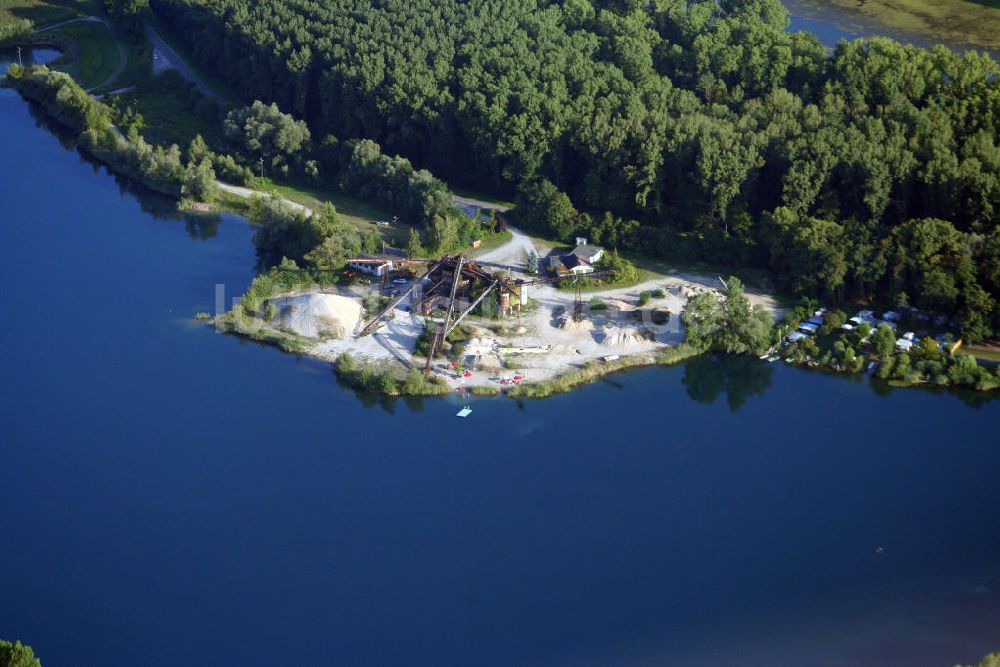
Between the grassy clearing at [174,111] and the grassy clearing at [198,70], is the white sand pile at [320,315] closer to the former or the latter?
the grassy clearing at [174,111]

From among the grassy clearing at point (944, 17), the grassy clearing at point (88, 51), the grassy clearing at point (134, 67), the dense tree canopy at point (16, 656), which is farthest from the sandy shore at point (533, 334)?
the grassy clearing at point (944, 17)

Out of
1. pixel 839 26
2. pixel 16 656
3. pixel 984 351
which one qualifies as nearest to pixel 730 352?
pixel 984 351

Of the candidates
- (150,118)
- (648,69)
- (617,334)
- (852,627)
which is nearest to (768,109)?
(648,69)

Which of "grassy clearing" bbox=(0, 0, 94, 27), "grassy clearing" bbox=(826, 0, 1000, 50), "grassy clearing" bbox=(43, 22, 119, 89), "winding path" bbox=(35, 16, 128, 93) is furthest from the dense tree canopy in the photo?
"grassy clearing" bbox=(0, 0, 94, 27)

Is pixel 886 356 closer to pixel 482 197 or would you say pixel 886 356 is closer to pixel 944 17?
pixel 482 197

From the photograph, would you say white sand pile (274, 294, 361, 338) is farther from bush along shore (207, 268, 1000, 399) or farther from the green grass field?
the green grass field

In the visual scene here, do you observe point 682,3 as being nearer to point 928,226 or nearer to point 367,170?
point 367,170
